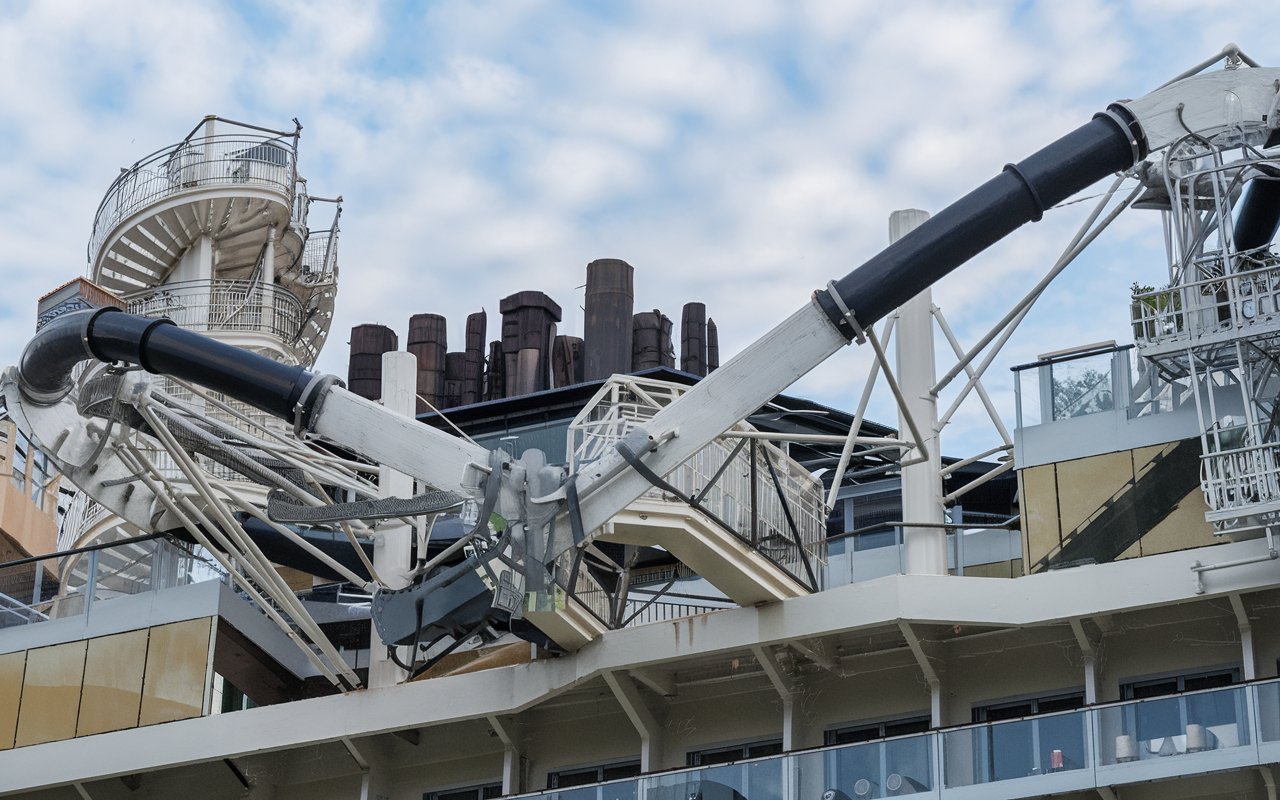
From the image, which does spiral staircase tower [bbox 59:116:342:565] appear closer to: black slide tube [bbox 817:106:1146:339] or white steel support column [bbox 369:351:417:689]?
white steel support column [bbox 369:351:417:689]

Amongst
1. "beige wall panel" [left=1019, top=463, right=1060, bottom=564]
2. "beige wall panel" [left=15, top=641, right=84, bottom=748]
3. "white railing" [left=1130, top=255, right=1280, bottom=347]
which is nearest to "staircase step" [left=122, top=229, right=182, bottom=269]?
"beige wall panel" [left=15, top=641, right=84, bottom=748]

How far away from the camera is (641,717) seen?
125 feet

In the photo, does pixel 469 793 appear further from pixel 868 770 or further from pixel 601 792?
pixel 868 770

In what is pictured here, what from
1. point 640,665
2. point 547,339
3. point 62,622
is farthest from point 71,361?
point 547,339

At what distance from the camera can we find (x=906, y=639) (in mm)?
35781

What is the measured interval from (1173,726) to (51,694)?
854 inches

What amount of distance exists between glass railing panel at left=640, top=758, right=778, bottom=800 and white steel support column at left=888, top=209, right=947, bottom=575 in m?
4.62

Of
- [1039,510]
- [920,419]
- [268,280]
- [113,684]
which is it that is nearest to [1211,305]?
[1039,510]

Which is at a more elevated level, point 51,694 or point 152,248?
point 152,248

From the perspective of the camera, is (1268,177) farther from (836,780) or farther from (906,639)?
(836,780)

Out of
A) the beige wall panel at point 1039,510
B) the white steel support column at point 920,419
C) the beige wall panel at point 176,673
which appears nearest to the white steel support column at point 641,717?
the white steel support column at point 920,419

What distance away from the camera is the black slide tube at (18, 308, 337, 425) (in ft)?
115

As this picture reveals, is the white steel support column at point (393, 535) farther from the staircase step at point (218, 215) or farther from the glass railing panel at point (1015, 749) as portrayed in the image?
the staircase step at point (218, 215)

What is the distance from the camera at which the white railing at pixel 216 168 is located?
5338 cm
